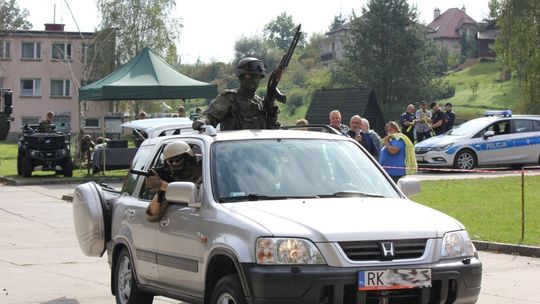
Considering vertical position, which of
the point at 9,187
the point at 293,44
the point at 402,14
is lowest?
the point at 9,187

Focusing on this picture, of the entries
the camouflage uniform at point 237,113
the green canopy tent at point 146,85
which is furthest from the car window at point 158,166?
the green canopy tent at point 146,85

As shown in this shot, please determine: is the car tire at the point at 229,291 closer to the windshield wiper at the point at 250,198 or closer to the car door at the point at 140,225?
the windshield wiper at the point at 250,198

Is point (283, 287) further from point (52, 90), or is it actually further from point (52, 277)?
point (52, 90)

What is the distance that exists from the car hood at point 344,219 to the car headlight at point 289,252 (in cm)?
5

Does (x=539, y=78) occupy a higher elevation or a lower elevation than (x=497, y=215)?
higher

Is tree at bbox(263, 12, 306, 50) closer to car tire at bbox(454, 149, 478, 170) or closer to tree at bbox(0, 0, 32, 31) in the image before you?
tree at bbox(0, 0, 32, 31)

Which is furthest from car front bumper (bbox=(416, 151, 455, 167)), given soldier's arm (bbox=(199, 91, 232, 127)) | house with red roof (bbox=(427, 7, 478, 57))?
house with red roof (bbox=(427, 7, 478, 57))

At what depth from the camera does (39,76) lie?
92.6 meters

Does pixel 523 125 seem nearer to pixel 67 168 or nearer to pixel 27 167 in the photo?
pixel 67 168

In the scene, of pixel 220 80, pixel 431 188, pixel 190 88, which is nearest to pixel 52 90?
pixel 220 80

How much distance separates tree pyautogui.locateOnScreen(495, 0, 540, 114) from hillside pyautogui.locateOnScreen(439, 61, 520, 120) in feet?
40.1

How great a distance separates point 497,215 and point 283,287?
1109cm

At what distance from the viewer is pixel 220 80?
116375mm

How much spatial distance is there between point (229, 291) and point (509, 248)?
7.43 m
